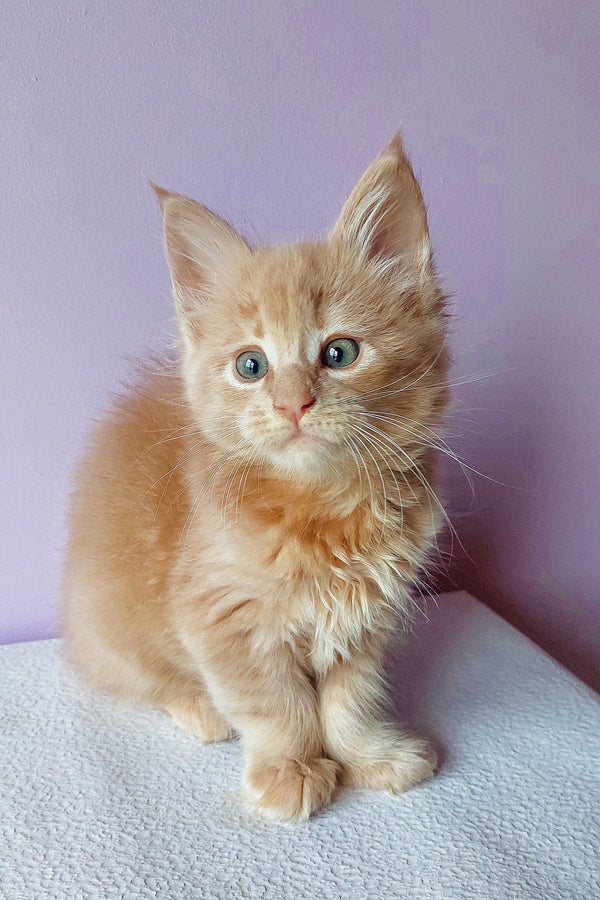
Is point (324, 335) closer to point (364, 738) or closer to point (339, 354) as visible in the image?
point (339, 354)

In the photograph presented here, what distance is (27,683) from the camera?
1.14m

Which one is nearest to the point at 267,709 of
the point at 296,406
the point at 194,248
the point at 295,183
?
the point at 296,406

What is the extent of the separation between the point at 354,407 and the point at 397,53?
2.71 feet

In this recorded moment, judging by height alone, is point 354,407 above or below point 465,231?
below

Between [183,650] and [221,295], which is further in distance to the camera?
[183,650]

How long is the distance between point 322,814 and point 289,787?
0.19 feet

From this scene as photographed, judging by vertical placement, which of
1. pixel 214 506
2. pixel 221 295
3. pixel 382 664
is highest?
pixel 221 295

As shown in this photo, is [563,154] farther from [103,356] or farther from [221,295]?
[103,356]

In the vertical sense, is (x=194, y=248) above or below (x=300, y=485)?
above

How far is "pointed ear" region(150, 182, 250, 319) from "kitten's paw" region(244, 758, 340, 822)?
609 mm

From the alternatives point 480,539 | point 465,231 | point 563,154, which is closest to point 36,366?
point 465,231

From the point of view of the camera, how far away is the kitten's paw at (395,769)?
870mm

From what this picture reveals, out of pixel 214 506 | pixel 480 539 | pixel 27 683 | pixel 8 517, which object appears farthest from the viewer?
pixel 480 539

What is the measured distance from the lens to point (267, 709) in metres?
0.88
